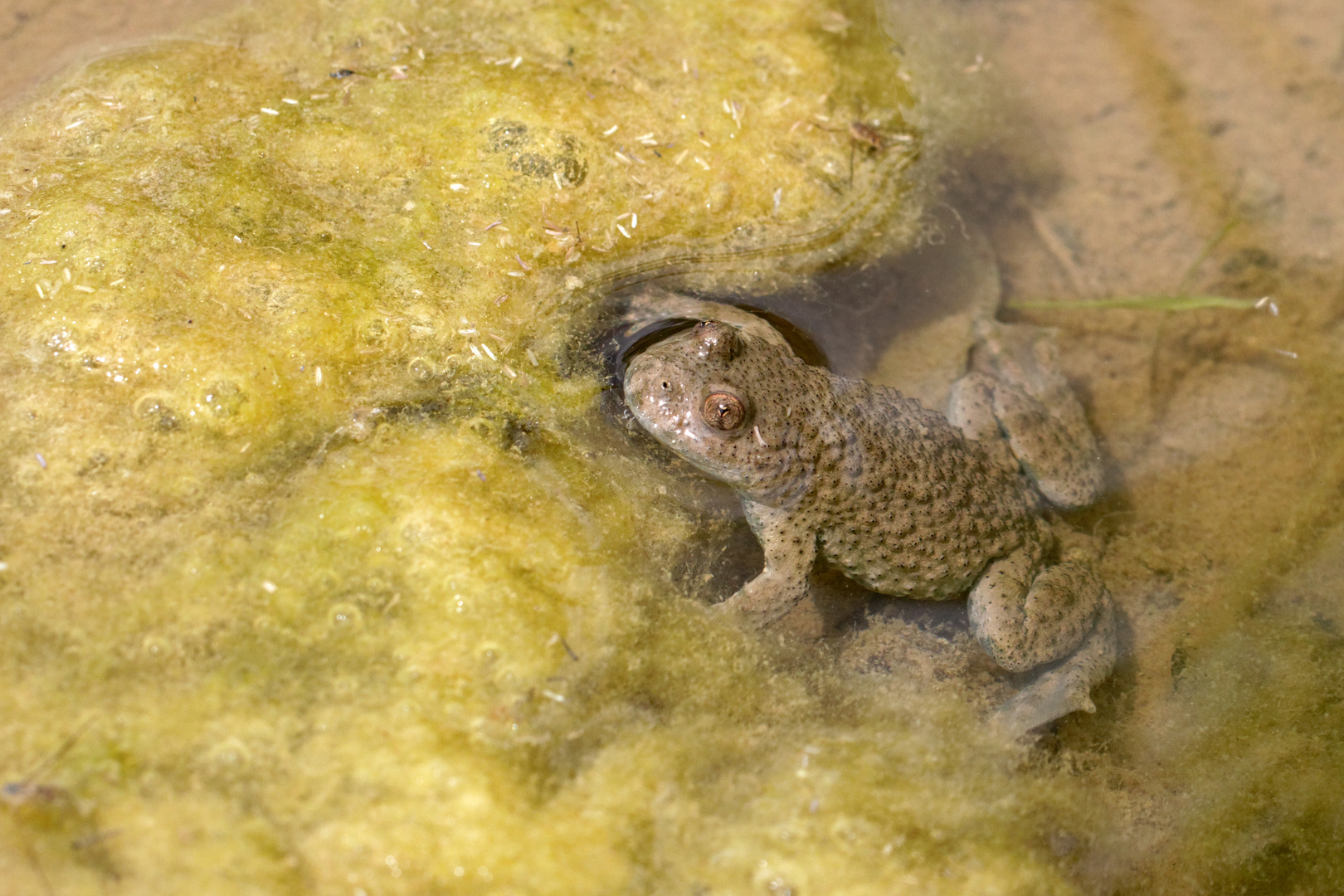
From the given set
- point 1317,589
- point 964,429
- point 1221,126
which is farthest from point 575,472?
point 1221,126

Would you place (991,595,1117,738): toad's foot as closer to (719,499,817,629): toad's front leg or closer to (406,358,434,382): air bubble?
(719,499,817,629): toad's front leg

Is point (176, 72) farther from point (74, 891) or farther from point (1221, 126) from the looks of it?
point (1221, 126)

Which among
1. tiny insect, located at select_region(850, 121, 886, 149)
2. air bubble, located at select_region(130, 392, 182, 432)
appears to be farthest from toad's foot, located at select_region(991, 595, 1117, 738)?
air bubble, located at select_region(130, 392, 182, 432)

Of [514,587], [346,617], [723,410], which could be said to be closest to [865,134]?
[723,410]

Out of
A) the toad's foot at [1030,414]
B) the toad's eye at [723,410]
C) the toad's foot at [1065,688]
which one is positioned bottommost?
the toad's foot at [1065,688]

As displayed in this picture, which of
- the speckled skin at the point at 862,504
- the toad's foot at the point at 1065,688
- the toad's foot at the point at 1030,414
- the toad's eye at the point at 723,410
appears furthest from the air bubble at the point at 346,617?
the toad's foot at the point at 1030,414

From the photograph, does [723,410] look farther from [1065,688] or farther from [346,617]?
[1065,688]

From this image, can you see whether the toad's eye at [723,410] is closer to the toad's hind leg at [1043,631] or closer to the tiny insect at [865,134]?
the toad's hind leg at [1043,631]
